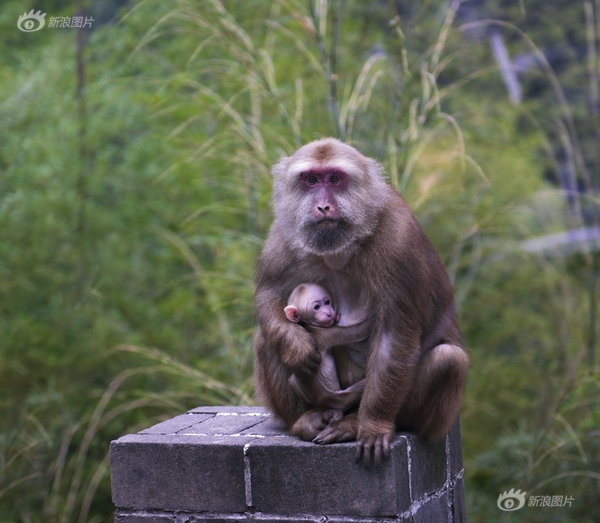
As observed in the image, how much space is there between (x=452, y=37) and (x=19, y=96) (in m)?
4.51

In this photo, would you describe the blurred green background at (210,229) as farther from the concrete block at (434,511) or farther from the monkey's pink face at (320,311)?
the monkey's pink face at (320,311)

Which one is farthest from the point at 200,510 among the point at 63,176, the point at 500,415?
the point at 500,415

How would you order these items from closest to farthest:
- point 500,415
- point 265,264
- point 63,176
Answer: point 265,264 → point 63,176 → point 500,415

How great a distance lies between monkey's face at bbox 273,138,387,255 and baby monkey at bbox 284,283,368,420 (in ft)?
0.71

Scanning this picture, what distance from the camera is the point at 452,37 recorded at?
8523 millimetres

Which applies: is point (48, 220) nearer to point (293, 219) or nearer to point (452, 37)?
point (293, 219)

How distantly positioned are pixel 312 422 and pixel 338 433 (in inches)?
5.3

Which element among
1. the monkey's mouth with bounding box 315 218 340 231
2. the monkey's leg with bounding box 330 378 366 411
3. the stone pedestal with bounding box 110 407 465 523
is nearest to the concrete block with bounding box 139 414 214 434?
the stone pedestal with bounding box 110 407 465 523

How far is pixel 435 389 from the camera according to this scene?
3.32 meters

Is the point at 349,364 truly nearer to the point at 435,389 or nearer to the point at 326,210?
the point at 435,389

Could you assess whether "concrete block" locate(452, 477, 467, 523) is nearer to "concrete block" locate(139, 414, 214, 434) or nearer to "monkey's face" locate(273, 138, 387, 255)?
"concrete block" locate(139, 414, 214, 434)

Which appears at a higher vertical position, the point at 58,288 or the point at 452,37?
the point at 452,37

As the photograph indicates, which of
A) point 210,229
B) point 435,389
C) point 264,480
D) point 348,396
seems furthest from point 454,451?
point 210,229

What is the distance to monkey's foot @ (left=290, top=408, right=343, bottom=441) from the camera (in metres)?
3.24
